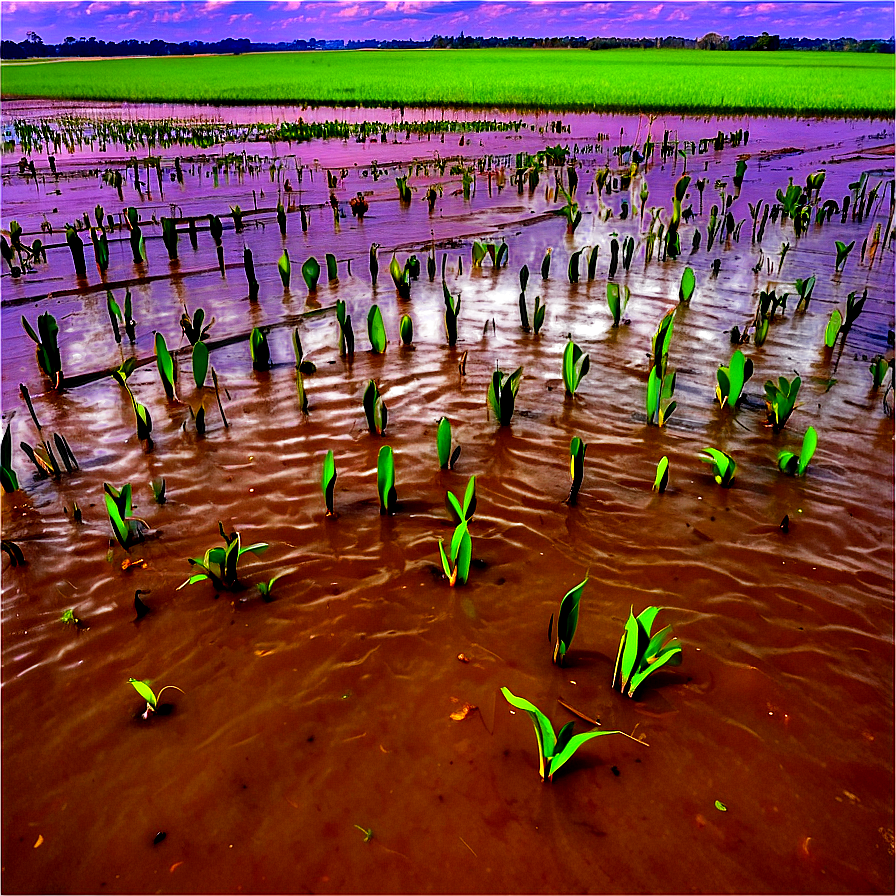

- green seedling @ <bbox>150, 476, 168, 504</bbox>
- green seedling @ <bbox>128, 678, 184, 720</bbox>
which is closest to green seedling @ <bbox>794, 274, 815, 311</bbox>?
green seedling @ <bbox>150, 476, 168, 504</bbox>

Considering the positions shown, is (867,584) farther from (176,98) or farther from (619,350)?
(176,98)

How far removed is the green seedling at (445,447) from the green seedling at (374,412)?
0.51m

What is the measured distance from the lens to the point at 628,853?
176 centimetres

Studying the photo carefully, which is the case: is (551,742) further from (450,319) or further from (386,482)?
(450,319)

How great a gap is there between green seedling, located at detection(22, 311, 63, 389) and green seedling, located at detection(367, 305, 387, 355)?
2.18 meters

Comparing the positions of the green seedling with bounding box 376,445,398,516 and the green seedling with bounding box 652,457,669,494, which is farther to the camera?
the green seedling with bounding box 652,457,669,494

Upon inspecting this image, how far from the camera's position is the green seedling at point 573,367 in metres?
4.06

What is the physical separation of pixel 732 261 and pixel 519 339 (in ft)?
12.7

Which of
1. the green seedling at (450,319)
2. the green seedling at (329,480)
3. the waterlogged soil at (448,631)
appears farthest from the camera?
the green seedling at (450,319)

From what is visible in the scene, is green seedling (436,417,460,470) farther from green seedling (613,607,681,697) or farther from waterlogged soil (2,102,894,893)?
green seedling (613,607,681,697)

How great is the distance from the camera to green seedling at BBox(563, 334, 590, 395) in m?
4.06

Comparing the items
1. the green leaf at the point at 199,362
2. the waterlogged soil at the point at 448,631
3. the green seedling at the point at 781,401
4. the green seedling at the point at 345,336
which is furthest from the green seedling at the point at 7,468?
the green seedling at the point at 781,401

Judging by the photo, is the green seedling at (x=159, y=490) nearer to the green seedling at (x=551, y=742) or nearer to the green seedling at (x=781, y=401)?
the green seedling at (x=551, y=742)

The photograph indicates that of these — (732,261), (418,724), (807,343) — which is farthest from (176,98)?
(418,724)
